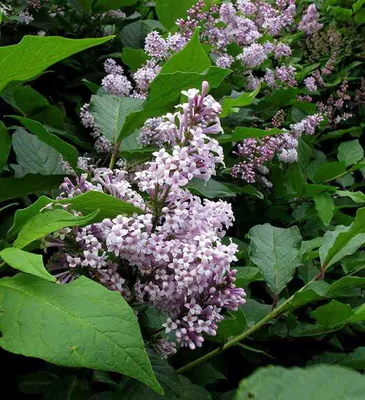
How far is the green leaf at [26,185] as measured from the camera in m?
1.32

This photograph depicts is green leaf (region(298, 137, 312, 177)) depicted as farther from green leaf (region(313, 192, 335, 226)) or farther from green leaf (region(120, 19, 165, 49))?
green leaf (region(120, 19, 165, 49))

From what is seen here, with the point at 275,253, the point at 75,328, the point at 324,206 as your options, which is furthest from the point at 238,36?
the point at 75,328

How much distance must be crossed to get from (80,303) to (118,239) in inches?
6.4

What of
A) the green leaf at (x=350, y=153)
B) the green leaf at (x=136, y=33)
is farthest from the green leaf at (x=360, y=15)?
the green leaf at (x=136, y=33)

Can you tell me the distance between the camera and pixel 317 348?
1.82 m

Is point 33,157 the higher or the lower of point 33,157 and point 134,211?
the lower

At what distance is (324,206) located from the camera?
197 cm

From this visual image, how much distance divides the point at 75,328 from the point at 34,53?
0.53 metres

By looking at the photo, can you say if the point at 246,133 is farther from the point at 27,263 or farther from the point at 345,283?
the point at 27,263

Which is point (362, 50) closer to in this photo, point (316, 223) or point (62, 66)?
point (316, 223)

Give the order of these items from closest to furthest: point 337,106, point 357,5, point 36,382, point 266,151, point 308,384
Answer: point 308,384 < point 36,382 < point 266,151 < point 337,106 < point 357,5

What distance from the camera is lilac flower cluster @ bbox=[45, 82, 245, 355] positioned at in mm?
996

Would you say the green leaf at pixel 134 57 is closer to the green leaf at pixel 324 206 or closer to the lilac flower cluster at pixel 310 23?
the green leaf at pixel 324 206

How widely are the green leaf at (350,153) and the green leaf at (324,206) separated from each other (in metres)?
0.36
